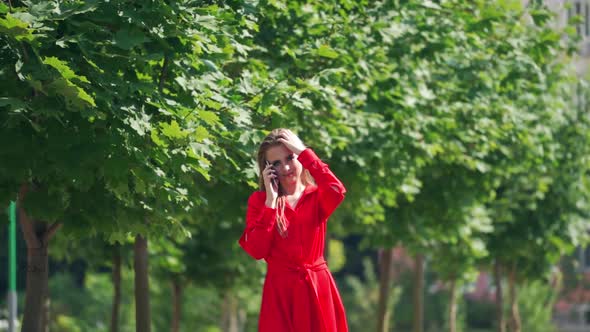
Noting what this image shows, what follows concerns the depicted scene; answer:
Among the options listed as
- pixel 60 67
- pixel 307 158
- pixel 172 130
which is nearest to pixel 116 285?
pixel 172 130

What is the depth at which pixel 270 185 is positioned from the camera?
8.27 m

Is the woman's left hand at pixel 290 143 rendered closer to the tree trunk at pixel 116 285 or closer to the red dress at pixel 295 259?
the red dress at pixel 295 259

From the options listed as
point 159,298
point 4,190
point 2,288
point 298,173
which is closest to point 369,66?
point 4,190

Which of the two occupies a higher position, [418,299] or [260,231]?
[418,299]

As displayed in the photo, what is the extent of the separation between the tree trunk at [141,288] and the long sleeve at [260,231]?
6.60m

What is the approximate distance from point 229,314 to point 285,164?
2457 cm

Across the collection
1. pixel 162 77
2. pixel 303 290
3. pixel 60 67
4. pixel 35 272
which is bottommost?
pixel 303 290

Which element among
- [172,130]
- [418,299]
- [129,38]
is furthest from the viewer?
[418,299]

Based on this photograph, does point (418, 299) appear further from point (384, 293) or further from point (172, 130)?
point (172, 130)

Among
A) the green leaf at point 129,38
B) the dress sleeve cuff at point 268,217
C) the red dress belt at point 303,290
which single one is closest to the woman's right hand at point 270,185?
the dress sleeve cuff at point 268,217

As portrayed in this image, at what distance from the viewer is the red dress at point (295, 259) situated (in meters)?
8.24

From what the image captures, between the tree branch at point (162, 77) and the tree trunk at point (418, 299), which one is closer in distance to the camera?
the tree branch at point (162, 77)

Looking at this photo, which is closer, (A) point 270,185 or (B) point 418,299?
(A) point 270,185

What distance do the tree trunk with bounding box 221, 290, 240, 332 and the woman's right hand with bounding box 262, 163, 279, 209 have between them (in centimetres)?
1926
